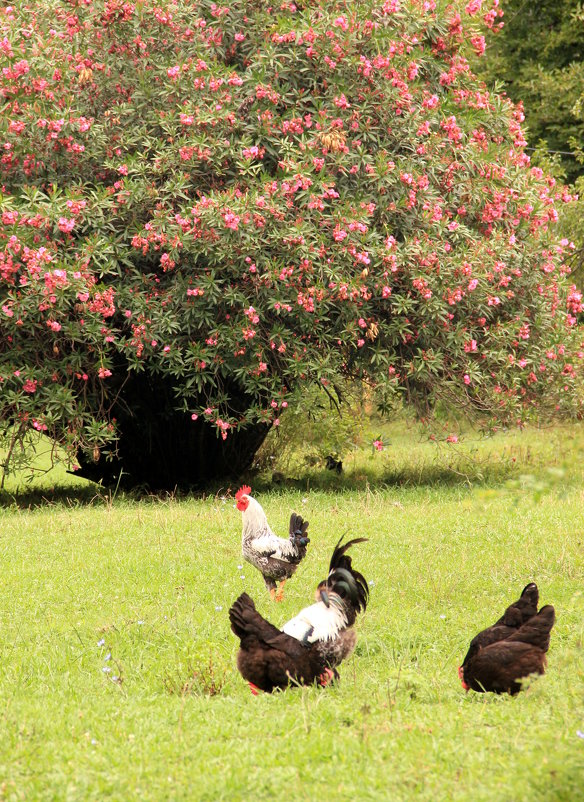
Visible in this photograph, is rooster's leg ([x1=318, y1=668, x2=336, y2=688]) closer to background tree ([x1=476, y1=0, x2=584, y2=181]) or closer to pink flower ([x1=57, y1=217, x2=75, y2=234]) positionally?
pink flower ([x1=57, y1=217, x2=75, y2=234])

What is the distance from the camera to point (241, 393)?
1457 cm

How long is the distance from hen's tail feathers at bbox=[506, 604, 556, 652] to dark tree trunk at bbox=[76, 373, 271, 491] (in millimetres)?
8664

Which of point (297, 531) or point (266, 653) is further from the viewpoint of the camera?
point (297, 531)

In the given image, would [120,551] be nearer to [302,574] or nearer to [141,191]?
[302,574]

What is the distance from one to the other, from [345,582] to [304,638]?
0.46 m

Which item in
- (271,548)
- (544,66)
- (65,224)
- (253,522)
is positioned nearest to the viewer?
(271,548)

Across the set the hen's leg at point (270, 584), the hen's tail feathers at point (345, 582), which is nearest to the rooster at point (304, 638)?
the hen's tail feathers at point (345, 582)

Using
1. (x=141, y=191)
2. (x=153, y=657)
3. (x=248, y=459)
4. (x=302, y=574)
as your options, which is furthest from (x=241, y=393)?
(x=153, y=657)

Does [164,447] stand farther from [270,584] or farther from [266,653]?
[266,653]

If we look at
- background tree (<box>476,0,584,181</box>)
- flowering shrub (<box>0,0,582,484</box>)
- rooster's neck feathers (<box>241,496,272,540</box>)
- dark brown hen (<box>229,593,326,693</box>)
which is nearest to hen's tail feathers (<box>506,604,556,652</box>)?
dark brown hen (<box>229,593,326,693</box>)

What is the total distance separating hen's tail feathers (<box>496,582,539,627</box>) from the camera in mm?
6332

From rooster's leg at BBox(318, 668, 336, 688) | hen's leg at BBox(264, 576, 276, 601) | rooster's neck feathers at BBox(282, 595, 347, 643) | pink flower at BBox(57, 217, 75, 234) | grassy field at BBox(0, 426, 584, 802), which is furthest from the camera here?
pink flower at BBox(57, 217, 75, 234)

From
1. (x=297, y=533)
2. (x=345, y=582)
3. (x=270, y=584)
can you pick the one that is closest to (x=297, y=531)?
(x=297, y=533)

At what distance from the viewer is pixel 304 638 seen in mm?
6137
